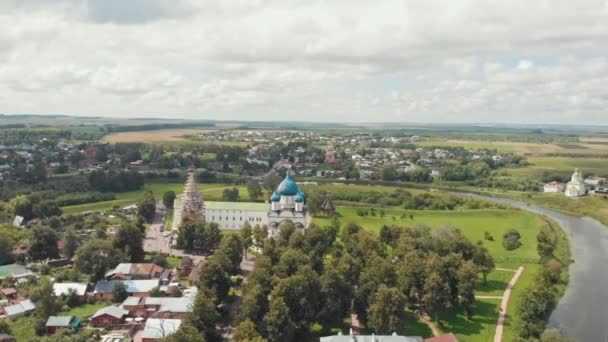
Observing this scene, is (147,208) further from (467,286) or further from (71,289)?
(467,286)

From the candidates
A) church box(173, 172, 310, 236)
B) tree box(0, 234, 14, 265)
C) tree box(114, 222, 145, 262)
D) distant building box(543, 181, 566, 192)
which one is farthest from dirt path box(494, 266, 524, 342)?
distant building box(543, 181, 566, 192)

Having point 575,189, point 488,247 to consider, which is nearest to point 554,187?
point 575,189

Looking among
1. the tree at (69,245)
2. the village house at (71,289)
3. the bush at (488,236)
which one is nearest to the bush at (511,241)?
the bush at (488,236)

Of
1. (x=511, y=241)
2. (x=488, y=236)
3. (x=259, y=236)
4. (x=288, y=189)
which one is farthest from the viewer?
(x=488, y=236)

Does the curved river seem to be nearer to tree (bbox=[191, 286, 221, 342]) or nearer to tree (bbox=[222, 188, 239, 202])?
tree (bbox=[191, 286, 221, 342])

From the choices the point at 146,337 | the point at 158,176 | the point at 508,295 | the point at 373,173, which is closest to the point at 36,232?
the point at 146,337

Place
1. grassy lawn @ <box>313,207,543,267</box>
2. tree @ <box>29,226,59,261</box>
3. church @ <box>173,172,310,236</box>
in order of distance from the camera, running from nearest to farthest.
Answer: tree @ <box>29,226,59,261</box>, church @ <box>173,172,310,236</box>, grassy lawn @ <box>313,207,543,267</box>

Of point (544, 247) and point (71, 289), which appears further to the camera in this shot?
point (544, 247)
